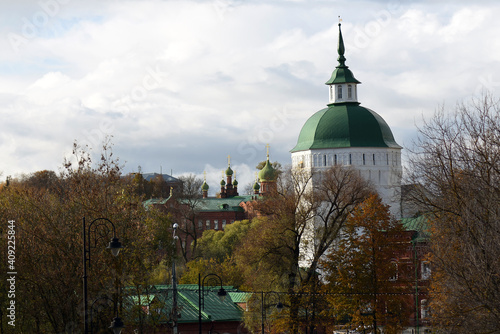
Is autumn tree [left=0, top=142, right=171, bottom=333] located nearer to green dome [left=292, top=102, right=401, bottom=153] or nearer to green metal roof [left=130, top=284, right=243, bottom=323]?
green metal roof [left=130, top=284, right=243, bottom=323]

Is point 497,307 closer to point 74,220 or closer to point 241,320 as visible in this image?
point 74,220

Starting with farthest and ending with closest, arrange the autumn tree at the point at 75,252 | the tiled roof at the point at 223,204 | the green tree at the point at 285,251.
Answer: the tiled roof at the point at 223,204
the green tree at the point at 285,251
the autumn tree at the point at 75,252

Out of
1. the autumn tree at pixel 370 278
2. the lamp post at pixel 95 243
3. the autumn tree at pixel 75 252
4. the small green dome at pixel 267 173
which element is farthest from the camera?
the small green dome at pixel 267 173

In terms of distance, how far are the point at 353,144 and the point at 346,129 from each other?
174cm

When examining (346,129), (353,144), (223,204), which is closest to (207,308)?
(353,144)

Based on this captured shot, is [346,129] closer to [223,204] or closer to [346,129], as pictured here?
[346,129]

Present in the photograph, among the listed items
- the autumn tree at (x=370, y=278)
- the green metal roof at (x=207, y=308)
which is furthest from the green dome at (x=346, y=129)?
the autumn tree at (x=370, y=278)

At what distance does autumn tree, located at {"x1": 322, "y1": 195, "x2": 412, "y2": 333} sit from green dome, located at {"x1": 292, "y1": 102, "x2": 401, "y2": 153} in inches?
1698

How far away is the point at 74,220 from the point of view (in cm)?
2925

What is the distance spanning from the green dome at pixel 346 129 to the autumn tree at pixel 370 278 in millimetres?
43132

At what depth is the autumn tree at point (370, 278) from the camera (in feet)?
146

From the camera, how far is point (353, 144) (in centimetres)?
9056

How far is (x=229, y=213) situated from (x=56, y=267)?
9973 cm

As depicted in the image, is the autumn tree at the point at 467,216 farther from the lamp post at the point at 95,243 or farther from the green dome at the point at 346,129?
the green dome at the point at 346,129
